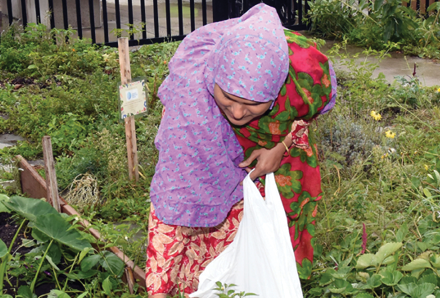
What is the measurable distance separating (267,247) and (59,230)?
849 millimetres

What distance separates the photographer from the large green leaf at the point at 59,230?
2256mm

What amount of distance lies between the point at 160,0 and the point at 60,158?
24.9 ft

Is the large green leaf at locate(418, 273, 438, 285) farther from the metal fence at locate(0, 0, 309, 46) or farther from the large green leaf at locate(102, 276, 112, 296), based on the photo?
the metal fence at locate(0, 0, 309, 46)

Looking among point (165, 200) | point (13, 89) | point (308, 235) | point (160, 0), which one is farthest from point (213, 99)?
point (160, 0)

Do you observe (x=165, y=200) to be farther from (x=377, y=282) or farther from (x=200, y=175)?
(x=377, y=282)

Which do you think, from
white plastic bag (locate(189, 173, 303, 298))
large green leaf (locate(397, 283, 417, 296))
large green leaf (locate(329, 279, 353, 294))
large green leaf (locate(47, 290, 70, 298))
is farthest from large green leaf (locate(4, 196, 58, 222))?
large green leaf (locate(397, 283, 417, 296))

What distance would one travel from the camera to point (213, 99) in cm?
199

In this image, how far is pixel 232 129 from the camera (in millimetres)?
2174

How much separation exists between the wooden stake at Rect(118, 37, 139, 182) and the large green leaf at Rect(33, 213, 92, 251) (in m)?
→ 1.00

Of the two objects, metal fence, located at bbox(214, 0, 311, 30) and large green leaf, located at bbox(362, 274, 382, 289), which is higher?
metal fence, located at bbox(214, 0, 311, 30)

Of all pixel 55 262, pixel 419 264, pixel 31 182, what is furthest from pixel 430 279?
pixel 31 182

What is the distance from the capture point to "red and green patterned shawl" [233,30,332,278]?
1.98 meters

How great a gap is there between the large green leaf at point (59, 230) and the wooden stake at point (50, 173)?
0.93 ft

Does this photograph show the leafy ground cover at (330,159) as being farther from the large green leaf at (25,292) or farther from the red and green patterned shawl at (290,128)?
the large green leaf at (25,292)
